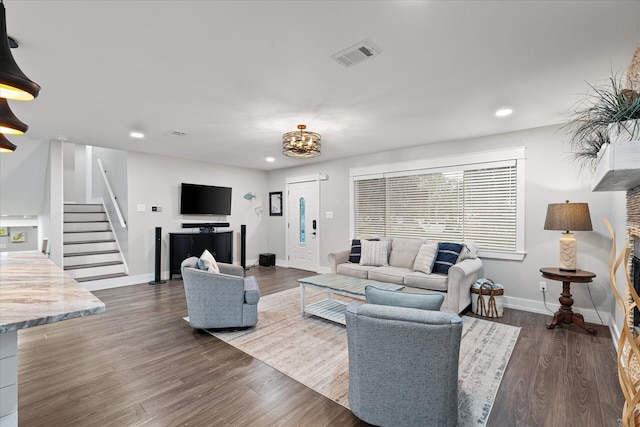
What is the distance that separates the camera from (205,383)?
7.41 ft

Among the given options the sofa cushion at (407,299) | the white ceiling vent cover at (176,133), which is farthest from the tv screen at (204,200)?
the sofa cushion at (407,299)

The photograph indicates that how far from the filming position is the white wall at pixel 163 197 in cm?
548

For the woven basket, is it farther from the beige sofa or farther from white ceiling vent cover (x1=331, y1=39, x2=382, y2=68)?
white ceiling vent cover (x1=331, y1=39, x2=382, y2=68)

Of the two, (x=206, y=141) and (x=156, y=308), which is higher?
(x=206, y=141)

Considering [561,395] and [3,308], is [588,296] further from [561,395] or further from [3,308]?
[3,308]

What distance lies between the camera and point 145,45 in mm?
2061

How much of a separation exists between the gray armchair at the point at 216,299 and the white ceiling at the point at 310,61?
188 cm

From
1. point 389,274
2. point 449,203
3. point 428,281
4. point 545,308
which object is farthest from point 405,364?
point 449,203

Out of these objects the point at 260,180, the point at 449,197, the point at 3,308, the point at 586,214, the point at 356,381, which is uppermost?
the point at 260,180

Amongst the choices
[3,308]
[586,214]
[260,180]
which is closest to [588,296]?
[586,214]

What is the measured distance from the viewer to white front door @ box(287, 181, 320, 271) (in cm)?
652

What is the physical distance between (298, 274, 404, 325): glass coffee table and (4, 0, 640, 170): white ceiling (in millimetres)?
2058

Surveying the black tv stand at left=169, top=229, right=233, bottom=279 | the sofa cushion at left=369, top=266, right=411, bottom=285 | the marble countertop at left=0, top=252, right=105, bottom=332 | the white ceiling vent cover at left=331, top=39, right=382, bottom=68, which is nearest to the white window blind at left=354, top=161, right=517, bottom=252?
the sofa cushion at left=369, top=266, right=411, bottom=285

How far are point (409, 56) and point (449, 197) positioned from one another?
297 centimetres
